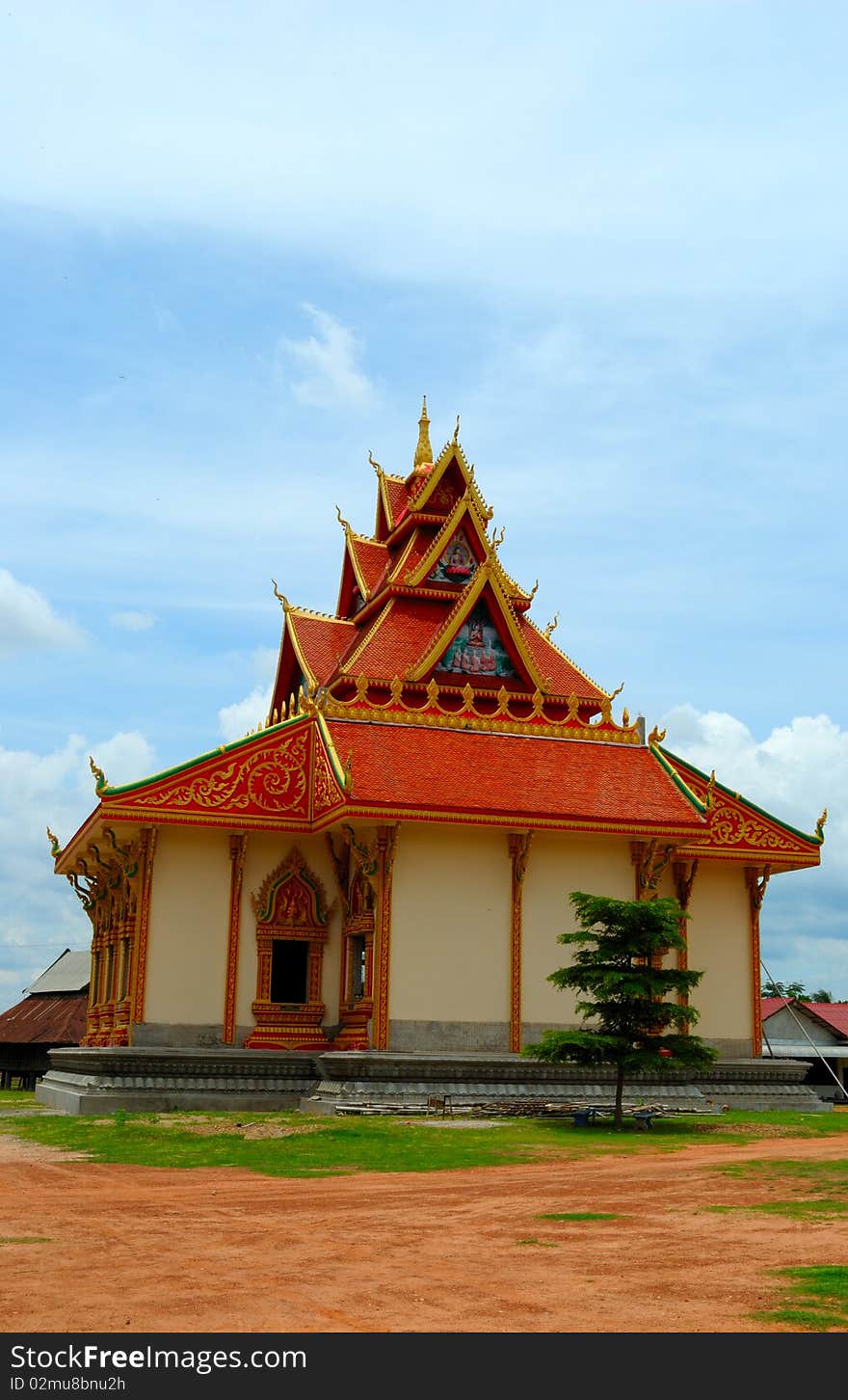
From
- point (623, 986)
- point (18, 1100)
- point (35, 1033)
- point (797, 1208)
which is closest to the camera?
point (797, 1208)

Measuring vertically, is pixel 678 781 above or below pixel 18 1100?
A: above

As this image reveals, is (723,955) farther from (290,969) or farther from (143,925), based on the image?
(143,925)

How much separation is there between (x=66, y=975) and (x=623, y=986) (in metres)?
26.5

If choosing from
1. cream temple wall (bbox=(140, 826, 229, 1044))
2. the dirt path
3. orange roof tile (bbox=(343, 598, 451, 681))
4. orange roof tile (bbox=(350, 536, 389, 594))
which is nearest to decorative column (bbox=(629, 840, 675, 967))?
orange roof tile (bbox=(343, 598, 451, 681))

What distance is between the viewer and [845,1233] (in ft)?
30.5

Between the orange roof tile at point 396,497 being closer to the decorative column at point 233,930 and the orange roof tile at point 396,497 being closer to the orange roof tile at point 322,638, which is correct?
the orange roof tile at point 322,638

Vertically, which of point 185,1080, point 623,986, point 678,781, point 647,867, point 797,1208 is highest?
point 678,781

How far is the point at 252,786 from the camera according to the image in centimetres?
2305

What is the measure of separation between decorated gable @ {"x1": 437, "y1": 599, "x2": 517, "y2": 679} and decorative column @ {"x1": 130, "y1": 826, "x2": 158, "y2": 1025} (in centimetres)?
749

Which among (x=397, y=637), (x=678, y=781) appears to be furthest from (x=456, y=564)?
(x=678, y=781)

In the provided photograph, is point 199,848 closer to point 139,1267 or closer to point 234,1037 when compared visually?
point 234,1037
